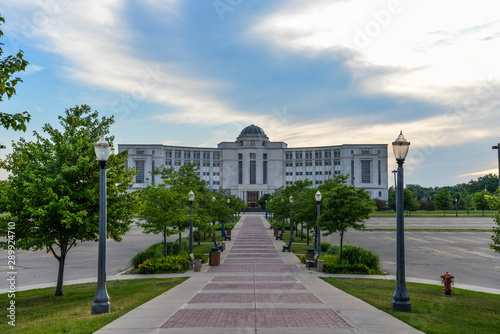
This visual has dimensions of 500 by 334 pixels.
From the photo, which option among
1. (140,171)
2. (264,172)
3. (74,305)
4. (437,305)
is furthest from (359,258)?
(264,172)

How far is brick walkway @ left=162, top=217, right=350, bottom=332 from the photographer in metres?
9.43

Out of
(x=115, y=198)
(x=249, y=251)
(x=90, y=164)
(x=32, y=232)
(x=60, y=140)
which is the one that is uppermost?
(x=60, y=140)

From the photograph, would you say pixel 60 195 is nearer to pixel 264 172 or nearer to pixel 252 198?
pixel 252 198

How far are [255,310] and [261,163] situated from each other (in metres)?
132

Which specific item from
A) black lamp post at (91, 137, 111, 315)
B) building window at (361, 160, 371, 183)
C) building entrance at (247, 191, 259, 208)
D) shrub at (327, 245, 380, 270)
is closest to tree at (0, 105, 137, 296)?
black lamp post at (91, 137, 111, 315)

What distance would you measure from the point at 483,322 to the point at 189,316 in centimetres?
725

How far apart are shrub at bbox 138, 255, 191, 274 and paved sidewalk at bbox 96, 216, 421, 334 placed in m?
2.81

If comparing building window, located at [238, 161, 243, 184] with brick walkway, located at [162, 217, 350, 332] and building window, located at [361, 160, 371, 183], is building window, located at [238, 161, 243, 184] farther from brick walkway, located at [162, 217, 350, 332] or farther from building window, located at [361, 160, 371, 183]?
brick walkway, located at [162, 217, 350, 332]

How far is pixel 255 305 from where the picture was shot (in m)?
11.6

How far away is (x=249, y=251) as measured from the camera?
29594 millimetres

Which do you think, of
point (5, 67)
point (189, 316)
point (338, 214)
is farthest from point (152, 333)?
point (338, 214)

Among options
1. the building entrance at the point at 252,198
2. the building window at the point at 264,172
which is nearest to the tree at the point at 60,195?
the building entrance at the point at 252,198

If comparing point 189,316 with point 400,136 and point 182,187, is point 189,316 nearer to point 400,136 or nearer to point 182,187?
point 400,136

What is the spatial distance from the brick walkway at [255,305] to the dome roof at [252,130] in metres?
127
